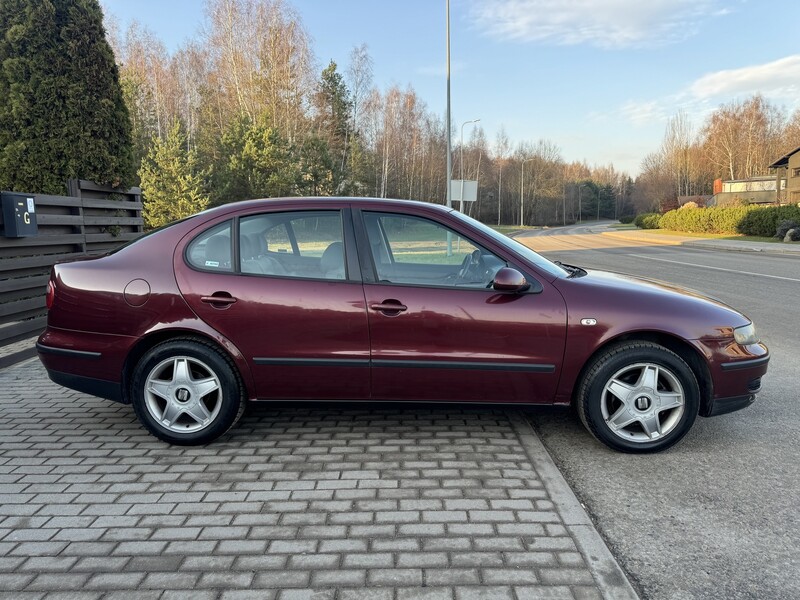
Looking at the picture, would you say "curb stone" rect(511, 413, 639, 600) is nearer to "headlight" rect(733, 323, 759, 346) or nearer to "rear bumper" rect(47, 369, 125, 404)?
"headlight" rect(733, 323, 759, 346)

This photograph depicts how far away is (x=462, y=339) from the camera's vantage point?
3.44 meters

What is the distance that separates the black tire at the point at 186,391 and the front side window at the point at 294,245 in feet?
2.19

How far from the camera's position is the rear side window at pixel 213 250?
3617 millimetres

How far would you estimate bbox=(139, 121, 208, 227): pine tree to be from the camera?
2611 centimetres

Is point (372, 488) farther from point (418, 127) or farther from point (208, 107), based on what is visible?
point (418, 127)

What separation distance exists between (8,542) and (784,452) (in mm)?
4512

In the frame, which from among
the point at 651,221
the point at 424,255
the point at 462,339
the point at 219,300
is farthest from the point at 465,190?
the point at 651,221

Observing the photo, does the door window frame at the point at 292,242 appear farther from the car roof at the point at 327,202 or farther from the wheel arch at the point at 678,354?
the wheel arch at the point at 678,354

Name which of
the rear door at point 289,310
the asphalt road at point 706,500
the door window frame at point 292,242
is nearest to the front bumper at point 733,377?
the asphalt road at point 706,500

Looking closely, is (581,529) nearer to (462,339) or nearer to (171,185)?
(462,339)

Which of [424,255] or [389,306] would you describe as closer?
[389,306]

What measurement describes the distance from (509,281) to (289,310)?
4.68ft

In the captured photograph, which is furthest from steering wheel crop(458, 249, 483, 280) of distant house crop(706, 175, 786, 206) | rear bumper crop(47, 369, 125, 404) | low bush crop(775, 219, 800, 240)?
distant house crop(706, 175, 786, 206)

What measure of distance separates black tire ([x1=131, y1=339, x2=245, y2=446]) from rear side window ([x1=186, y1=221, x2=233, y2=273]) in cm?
52
